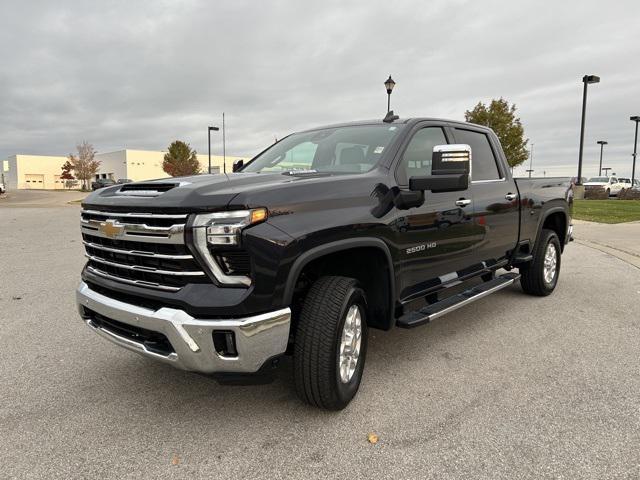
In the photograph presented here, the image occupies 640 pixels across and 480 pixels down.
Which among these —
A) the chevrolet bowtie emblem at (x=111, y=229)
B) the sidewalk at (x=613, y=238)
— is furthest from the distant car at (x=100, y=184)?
the sidewalk at (x=613, y=238)

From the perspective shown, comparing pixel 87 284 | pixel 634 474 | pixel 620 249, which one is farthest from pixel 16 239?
pixel 620 249

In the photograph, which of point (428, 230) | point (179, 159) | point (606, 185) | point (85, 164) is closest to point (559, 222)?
point (428, 230)

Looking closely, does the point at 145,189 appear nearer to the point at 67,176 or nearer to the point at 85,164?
the point at 85,164

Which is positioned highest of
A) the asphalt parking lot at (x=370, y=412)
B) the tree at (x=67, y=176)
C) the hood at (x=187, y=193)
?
the tree at (x=67, y=176)

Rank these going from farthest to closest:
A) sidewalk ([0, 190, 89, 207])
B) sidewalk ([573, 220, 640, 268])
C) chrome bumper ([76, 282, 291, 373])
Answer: sidewalk ([0, 190, 89, 207])
sidewalk ([573, 220, 640, 268])
chrome bumper ([76, 282, 291, 373])

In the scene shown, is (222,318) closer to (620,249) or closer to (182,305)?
(182,305)

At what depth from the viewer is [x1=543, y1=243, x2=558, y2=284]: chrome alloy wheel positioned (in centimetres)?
555

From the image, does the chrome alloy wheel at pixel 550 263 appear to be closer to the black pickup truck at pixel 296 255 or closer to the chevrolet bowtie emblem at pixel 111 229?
the black pickup truck at pixel 296 255

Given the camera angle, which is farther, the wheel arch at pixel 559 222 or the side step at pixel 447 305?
the wheel arch at pixel 559 222

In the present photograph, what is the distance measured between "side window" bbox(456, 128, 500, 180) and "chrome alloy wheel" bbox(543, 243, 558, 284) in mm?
1472

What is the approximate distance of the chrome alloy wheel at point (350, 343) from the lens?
2.87 meters

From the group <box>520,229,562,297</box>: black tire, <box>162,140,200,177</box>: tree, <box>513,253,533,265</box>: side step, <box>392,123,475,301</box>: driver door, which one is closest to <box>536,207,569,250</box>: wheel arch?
<box>520,229,562,297</box>: black tire

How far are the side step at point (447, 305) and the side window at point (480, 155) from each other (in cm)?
100

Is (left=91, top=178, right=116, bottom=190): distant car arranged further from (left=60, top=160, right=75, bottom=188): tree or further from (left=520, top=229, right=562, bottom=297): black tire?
(left=60, top=160, right=75, bottom=188): tree
